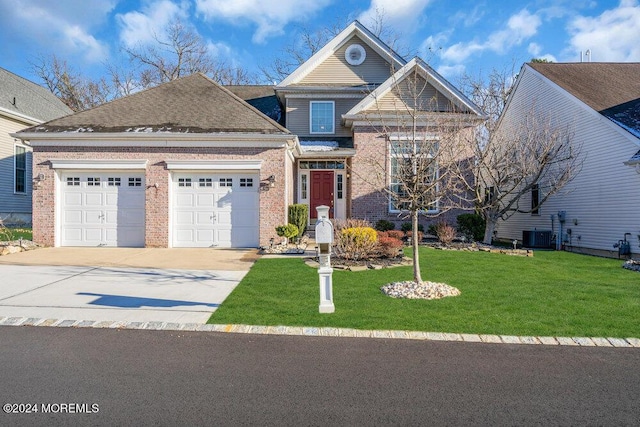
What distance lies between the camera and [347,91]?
1753 centimetres

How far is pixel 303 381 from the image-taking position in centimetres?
381

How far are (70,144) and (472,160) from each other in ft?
44.6

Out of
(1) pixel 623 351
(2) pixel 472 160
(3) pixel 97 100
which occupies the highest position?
(3) pixel 97 100

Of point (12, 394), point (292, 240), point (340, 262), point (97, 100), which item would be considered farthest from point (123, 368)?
point (97, 100)

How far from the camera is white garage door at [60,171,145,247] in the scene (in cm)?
1327

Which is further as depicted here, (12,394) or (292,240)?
(292,240)

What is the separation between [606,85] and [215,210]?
52.5 ft

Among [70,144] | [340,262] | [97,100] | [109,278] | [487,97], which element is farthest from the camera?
[97,100]

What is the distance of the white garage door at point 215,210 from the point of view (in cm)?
1332

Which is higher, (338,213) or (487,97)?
(487,97)

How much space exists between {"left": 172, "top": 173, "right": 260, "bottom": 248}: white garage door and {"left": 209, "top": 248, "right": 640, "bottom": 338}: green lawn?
3.75 metres

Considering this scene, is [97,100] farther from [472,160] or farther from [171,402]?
[171,402]

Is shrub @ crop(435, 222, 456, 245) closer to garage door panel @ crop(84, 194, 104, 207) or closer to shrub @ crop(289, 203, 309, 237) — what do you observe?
shrub @ crop(289, 203, 309, 237)

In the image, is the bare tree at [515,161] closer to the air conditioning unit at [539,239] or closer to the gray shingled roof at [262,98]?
the air conditioning unit at [539,239]
